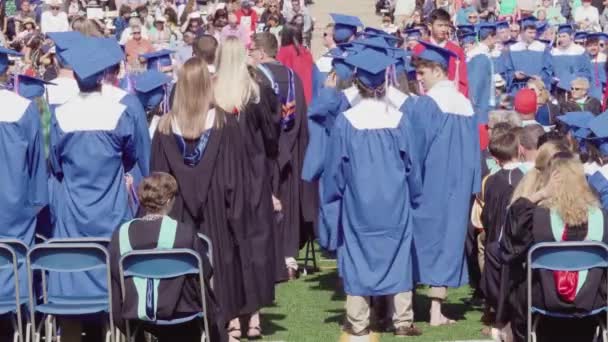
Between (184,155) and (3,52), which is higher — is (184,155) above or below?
below

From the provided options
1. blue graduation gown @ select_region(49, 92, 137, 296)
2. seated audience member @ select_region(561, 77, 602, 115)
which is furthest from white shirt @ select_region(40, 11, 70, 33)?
blue graduation gown @ select_region(49, 92, 137, 296)

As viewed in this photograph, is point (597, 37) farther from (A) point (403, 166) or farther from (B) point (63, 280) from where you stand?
(B) point (63, 280)

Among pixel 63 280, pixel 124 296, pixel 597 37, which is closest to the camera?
pixel 124 296

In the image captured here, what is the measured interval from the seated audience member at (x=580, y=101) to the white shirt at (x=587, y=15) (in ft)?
39.0

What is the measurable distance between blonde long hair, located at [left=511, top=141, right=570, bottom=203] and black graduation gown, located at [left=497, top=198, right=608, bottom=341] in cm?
15

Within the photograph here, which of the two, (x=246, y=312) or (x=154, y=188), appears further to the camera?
(x=246, y=312)

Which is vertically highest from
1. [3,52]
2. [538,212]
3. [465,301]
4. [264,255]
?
[3,52]

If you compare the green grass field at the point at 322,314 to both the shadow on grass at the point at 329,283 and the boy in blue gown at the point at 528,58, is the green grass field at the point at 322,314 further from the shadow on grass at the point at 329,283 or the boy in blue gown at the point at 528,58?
the boy in blue gown at the point at 528,58

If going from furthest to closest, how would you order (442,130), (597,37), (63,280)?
(597,37), (442,130), (63,280)

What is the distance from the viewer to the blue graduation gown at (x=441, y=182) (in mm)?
10367

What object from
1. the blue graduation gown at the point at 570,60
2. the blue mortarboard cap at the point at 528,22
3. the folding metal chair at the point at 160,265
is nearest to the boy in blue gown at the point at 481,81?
the blue graduation gown at the point at 570,60

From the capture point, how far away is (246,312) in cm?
960

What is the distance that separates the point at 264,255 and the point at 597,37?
11596mm

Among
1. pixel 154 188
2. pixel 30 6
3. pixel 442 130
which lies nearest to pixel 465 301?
pixel 442 130
